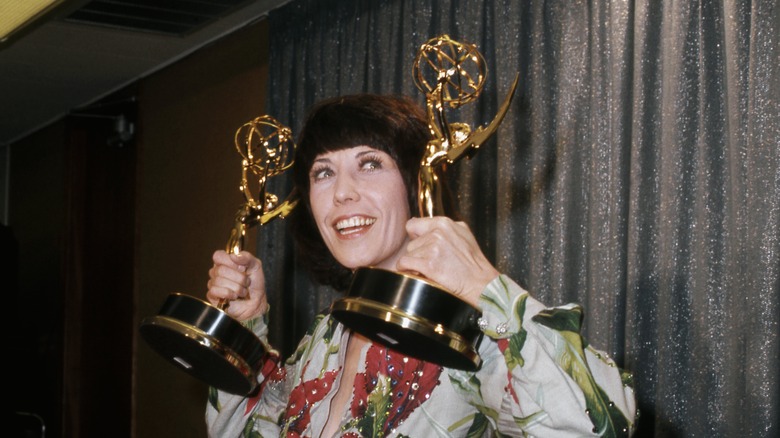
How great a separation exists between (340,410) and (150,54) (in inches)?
130

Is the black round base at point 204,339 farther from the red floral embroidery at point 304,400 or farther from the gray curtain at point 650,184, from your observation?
the gray curtain at point 650,184

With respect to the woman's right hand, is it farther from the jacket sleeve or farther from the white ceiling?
the white ceiling

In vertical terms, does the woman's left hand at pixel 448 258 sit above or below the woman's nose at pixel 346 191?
below

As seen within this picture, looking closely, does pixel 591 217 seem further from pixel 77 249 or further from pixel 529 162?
pixel 77 249

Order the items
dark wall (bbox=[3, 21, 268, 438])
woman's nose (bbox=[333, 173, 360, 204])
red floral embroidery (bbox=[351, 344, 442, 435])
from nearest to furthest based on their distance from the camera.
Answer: red floral embroidery (bbox=[351, 344, 442, 435])
woman's nose (bbox=[333, 173, 360, 204])
dark wall (bbox=[3, 21, 268, 438])

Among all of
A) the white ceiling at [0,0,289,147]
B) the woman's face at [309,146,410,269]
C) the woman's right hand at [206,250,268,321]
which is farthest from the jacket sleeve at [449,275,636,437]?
the white ceiling at [0,0,289,147]

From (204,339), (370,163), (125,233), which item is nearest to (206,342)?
(204,339)

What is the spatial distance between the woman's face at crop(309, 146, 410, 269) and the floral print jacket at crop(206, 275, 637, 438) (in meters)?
0.16

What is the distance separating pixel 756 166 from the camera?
194cm

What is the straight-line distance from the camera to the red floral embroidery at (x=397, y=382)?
1.50 metres

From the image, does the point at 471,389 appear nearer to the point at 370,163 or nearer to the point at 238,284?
the point at 370,163

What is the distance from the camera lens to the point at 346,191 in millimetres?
1616

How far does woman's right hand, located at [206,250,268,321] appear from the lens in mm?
1803

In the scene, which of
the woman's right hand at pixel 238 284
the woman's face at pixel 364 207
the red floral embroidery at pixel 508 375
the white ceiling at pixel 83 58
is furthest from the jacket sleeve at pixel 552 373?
the white ceiling at pixel 83 58
